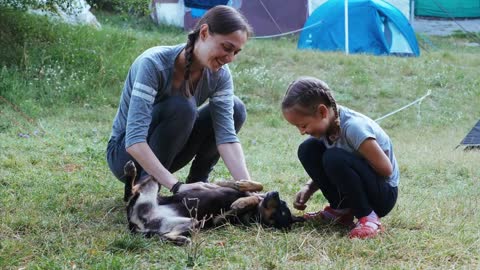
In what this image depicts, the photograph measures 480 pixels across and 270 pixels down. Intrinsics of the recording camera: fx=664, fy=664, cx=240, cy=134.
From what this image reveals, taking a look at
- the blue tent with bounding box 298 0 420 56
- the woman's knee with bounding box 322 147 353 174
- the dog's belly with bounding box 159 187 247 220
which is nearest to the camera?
the woman's knee with bounding box 322 147 353 174

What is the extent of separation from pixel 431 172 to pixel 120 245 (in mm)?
3346

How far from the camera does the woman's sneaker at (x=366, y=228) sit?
132 inches

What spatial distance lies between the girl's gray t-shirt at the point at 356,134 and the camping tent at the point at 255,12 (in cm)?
1213

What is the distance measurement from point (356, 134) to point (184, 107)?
998mm

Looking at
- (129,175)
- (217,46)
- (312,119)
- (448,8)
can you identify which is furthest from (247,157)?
(448,8)

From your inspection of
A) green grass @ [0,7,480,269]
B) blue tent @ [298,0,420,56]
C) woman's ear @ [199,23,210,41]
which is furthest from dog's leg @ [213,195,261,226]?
blue tent @ [298,0,420,56]

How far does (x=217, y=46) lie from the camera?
3.45 meters

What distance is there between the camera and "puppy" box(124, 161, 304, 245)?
339 centimetres

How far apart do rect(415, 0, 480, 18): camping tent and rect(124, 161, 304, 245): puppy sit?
16.2 meters

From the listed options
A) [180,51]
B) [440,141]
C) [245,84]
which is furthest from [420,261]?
[245,84]

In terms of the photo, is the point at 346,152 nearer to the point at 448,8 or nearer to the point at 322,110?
the point at 322,110

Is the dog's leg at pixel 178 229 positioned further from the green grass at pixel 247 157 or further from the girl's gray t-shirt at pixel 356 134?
the girl's gray t-shirt at pixel 356 134

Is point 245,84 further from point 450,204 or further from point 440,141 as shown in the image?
point 450,204

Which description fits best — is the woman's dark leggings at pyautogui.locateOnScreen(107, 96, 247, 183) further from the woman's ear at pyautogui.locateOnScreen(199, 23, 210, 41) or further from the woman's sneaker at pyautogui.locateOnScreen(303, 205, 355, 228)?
the woman's sneaker at pyautogui.locateOnScreen(303, 205, 355, 228)
